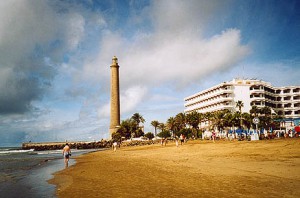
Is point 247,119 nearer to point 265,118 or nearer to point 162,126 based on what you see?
point 265,118

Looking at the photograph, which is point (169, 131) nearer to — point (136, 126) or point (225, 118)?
point (136, 126)

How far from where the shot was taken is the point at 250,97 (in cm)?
9644

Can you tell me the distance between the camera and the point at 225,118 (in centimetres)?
7988

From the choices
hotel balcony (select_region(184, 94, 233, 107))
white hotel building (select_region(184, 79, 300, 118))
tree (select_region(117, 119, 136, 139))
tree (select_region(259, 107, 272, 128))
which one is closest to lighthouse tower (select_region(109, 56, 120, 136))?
tree (select_region(117, 119, 136, 139))

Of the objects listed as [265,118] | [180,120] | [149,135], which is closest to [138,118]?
[149,135]

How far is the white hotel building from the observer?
9550 cm

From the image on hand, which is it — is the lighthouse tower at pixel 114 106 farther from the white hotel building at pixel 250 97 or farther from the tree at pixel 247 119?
the tree at pixel 247 119

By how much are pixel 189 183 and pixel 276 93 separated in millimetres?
107436

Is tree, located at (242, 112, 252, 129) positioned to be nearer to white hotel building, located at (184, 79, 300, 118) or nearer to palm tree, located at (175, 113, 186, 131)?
white hotel building, located at (184, 79, 300, 118)

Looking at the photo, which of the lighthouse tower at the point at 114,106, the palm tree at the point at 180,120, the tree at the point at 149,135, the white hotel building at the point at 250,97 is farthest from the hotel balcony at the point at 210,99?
the lighthouse tower at the point at 114,106

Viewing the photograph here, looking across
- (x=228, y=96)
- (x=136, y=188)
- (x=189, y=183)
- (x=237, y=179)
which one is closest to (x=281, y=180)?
(x=237, y=179)

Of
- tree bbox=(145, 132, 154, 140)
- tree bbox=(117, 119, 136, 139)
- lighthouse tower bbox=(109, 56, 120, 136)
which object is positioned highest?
lighthouse tower bbox=(109, 56, 120, 136)

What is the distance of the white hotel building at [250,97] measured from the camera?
9550cm

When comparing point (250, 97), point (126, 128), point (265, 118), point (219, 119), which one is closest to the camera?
point (265, 118)
